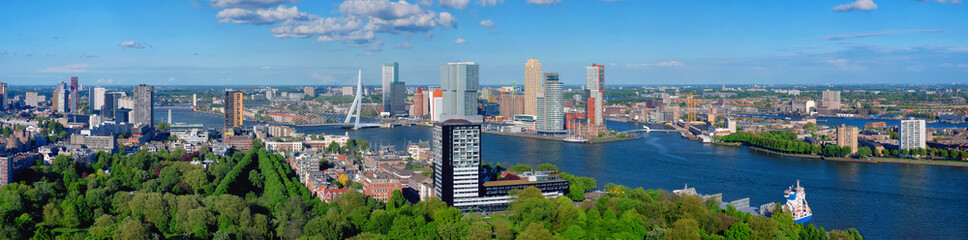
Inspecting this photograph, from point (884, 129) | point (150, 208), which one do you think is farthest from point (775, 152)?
point (150, 208)

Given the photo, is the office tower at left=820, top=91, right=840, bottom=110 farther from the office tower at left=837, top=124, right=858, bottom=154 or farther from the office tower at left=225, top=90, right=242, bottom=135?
the office tower at left=225, top=90, right=242, bottom=135

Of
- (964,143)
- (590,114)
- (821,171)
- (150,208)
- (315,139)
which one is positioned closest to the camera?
(150,208)

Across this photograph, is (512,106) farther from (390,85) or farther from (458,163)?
(458,163)

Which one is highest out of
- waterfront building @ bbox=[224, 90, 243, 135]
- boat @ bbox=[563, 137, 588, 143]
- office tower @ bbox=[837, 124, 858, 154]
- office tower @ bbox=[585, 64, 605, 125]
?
office tower @ bbox=[585, 64, 605, 125]

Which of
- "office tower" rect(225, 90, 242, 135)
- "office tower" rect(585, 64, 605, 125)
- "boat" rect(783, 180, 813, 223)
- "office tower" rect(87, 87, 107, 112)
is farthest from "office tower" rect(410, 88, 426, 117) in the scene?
"boat" rect(783, 180, 813, 223)

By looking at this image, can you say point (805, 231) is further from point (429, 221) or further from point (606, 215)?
point (429, 221)

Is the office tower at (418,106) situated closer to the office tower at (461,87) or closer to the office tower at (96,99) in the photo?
the office tower at (461,87)

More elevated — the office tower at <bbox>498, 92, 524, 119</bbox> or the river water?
the office tower at <bbox>498, 92, 524, 119</bbox>
